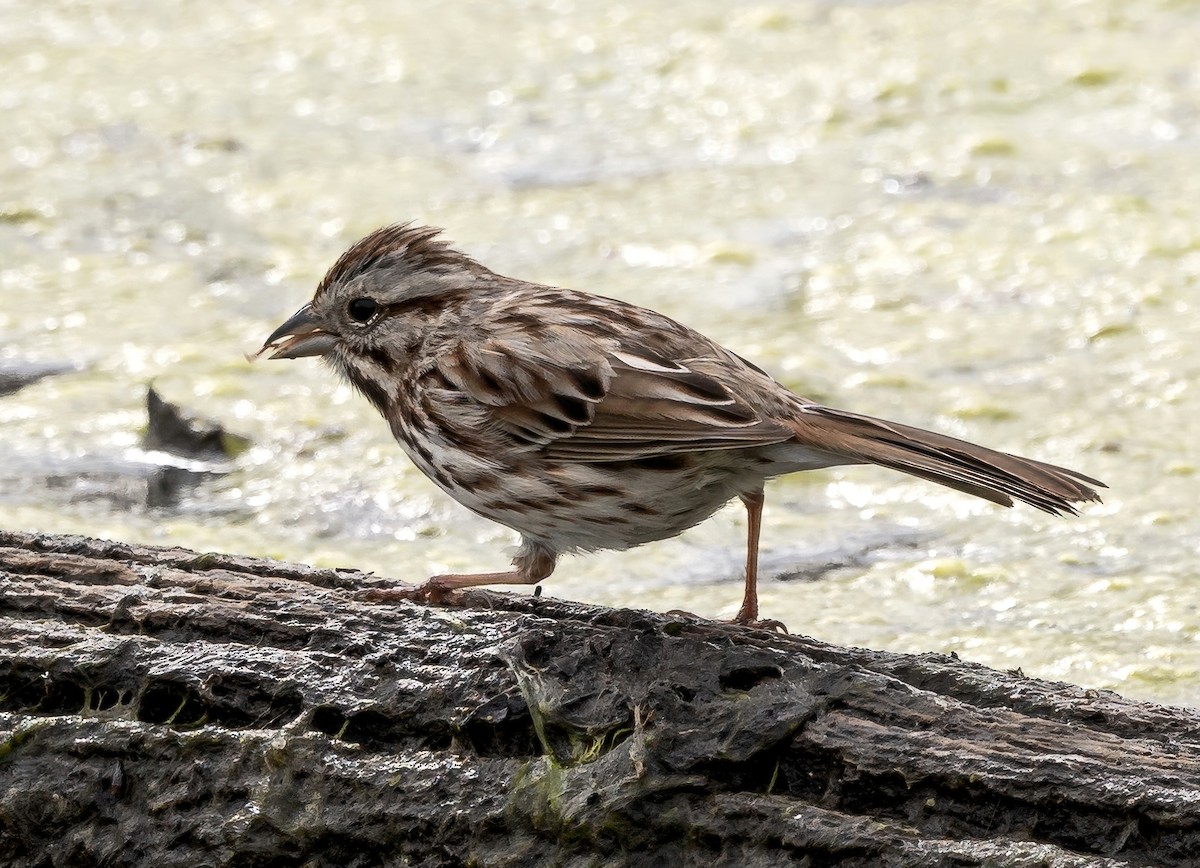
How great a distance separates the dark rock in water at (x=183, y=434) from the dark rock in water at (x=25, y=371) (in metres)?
0.49

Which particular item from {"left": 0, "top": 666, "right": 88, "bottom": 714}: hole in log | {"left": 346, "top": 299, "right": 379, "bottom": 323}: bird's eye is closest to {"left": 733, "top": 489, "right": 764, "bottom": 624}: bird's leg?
{"left": 346, "top": 299, "right": 379, "bottom": 323}: bird's eye

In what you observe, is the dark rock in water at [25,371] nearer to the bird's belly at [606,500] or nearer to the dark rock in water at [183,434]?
the dark rock in water at [183,434]

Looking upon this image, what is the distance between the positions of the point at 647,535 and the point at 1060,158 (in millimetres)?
3802

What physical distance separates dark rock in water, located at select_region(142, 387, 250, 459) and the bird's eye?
1.44m

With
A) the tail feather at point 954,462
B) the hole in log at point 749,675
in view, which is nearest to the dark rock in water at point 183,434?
the tail feather at point 954,462

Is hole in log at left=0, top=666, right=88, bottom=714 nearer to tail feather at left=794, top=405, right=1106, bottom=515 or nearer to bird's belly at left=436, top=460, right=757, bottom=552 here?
bird's belly at left=436, top=460, right=757, bottom=552

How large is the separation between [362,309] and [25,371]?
214cm

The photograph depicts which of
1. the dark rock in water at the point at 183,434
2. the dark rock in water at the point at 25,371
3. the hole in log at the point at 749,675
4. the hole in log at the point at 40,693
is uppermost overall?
the dark rock in water at the point at 25,371

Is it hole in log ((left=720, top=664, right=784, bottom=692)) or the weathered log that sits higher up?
hole in log ((left=720, top=664, right=784, bottom=692))

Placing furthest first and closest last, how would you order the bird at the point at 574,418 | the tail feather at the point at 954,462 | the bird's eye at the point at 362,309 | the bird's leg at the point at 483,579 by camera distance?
the bird's eye at the point at 362,309
the bird's leg at the point at 483,579
the bird at the point at 574,418
the tail feather at the point at 954,462

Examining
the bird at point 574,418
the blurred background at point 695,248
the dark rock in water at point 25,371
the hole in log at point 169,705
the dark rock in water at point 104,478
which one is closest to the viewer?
the hole in log at point 169,705

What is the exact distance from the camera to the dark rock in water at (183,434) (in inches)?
190

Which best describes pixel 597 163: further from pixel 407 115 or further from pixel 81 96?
pixel 81 96

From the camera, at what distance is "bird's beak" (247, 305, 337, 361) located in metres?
3.60
